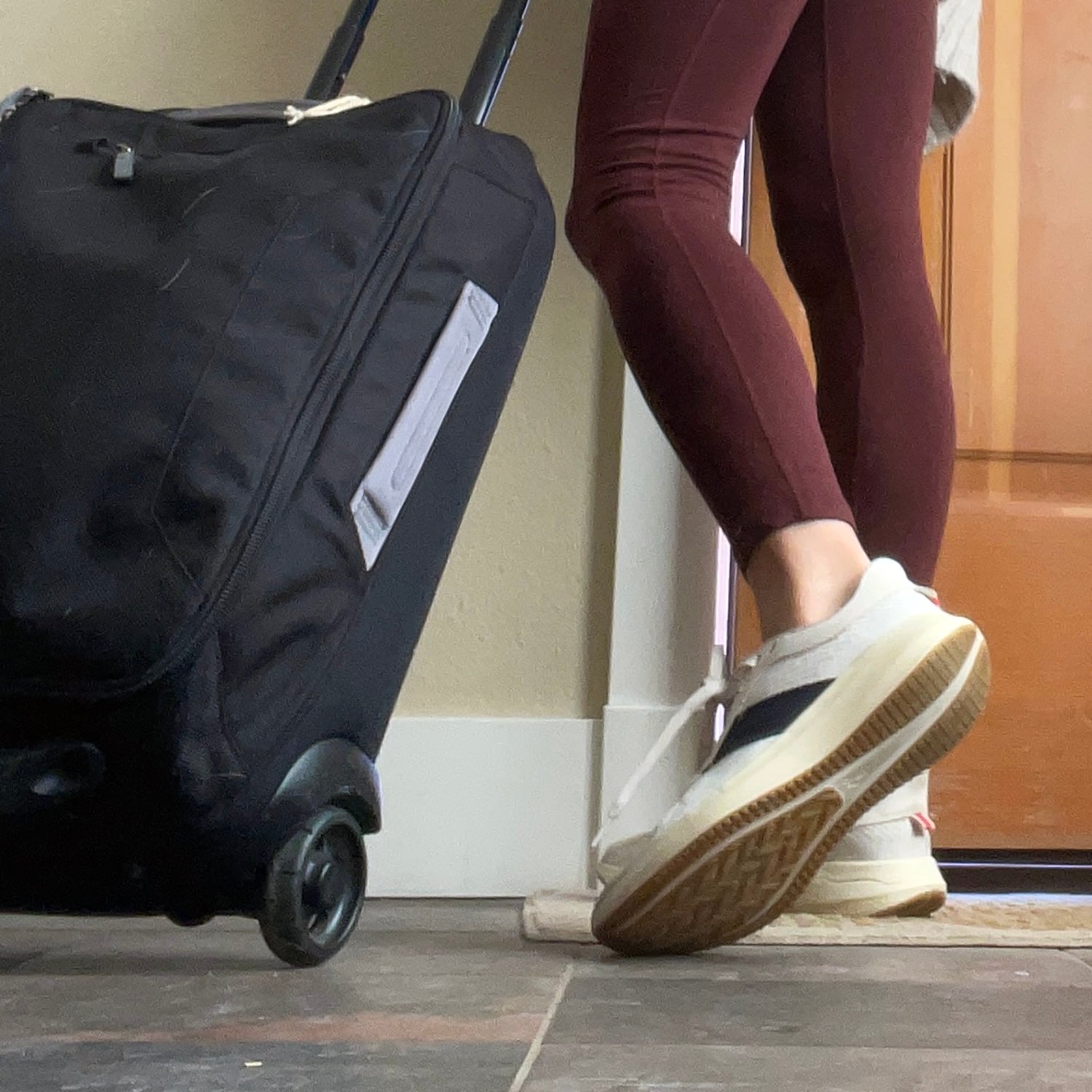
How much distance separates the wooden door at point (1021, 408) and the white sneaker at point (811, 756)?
608 millimetres

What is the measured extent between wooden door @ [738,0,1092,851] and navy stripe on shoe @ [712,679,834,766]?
60 cm

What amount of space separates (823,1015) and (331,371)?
385 mm

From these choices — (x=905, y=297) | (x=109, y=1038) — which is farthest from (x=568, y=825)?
(x=109, y=1038)

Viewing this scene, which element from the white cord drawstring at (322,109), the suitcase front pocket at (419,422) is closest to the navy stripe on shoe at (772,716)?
the suitcase front pocket at (419,422)

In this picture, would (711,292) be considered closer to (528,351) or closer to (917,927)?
(917,927)

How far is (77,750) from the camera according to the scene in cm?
63

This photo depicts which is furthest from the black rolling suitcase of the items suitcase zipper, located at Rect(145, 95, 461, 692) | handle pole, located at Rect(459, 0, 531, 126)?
handle pole, located at Rect(459, 0, 531, 126)

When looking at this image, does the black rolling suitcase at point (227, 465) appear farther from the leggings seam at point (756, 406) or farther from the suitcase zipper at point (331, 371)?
the leggings seam at point (756, 406)

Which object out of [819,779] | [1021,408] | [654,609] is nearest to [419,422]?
[819,779]

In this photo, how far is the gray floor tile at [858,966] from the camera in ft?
2.27

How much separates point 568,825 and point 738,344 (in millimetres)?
610

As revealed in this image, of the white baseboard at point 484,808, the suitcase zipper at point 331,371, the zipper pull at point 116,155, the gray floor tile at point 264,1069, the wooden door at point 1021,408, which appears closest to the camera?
the gray floor tile at point 264,1069

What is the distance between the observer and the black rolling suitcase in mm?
627

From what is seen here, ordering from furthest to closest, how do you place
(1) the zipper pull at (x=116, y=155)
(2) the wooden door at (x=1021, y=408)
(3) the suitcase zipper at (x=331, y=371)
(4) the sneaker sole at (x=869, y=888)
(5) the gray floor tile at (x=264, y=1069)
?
(2) the wooden door at (x=1021, y=408) < (4) the sneaker sole at (x=869, y=888) < (1) the zipper pull at (x=116, y=155) < (3) the suitcase zipper at (x=331, y=371) < (5) the gray floor tile at (x=264, y=1069)
